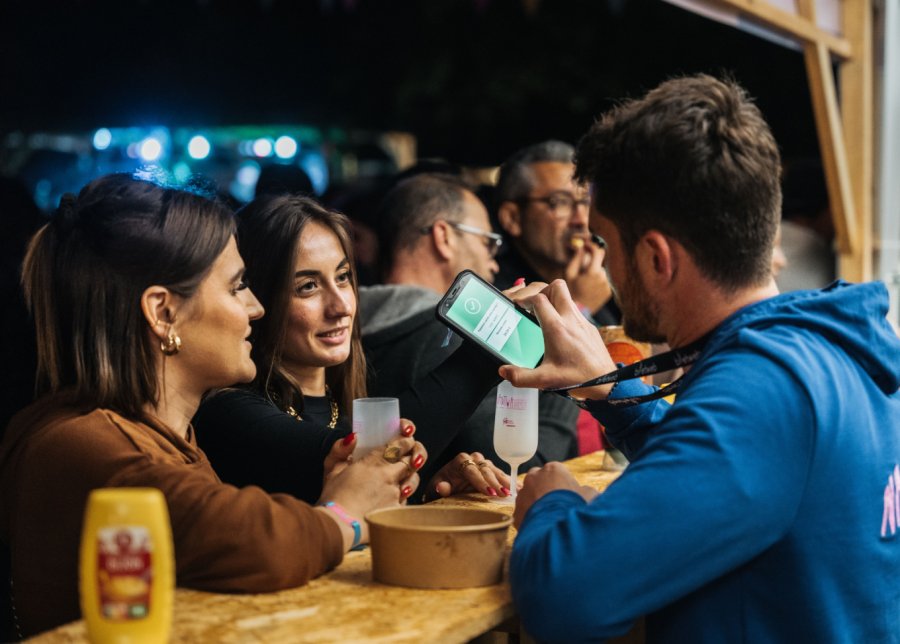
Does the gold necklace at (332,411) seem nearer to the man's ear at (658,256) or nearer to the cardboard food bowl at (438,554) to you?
the cardboard food bowl at (438,554)

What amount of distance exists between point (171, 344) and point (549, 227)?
335cm

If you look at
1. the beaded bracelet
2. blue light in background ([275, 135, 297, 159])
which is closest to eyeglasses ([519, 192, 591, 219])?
the beaded bracelet

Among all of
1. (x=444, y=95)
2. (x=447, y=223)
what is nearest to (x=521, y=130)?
(x=444, y=95)

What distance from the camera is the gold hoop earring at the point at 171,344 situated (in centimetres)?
245

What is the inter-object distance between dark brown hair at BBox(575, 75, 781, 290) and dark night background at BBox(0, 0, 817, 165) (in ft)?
32.5

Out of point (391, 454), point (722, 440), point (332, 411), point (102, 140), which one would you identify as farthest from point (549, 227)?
point (102, 140)

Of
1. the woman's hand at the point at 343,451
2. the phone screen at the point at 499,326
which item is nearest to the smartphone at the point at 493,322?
the phone screen at the point at 499,326

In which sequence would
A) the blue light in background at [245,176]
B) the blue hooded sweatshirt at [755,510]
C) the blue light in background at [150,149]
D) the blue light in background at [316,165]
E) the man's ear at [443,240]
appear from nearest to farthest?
1. the blue hooded sweatshirt at [755,510]
2. the man's ear at [443,240]
3. the blue light in background at [150,149]
4. the blue light in background at [316,165]
5. the blue light in background at [245,176]

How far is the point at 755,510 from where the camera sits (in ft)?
5.81

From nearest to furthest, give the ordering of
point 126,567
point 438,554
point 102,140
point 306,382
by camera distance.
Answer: point 126,567, point 438,554, point 306,382, point 102,140

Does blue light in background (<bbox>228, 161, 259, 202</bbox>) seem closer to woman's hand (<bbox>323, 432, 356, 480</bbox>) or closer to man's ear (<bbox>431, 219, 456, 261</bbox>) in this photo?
man's ear (<bbox>431, 219, 456, 261</bbox>)

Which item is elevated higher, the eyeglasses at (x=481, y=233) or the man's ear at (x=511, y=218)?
the man's ear at (x=511, y=218)

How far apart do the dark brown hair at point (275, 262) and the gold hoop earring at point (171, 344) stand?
0.75 meters

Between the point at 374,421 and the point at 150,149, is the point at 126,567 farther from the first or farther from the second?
the point at 150,149
